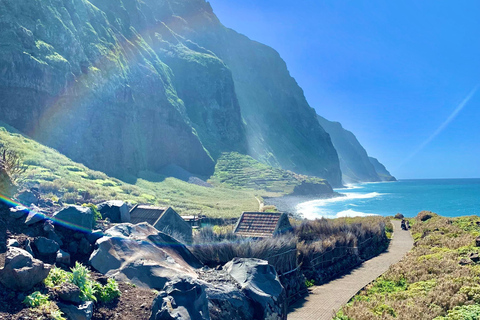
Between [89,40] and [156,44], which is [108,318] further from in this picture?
[156,44]

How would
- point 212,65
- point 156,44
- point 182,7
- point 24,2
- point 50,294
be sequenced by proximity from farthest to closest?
point 182,7 → point 212,65 → point 156,44 → point 24,2 → point 50,294

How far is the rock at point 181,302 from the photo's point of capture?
4688 mm

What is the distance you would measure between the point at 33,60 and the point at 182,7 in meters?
103

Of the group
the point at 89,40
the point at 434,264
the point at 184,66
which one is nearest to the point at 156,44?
the point at 184,66

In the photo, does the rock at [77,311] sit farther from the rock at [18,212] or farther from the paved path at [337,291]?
the paved path at [337,291]

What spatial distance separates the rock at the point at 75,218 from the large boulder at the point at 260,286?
315 centimetres

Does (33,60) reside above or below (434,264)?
above

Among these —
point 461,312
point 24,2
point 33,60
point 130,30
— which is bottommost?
point 461,312

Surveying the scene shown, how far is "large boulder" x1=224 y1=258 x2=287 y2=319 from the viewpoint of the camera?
21.4 ft

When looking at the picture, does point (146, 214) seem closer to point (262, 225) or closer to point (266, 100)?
point (262, 225)

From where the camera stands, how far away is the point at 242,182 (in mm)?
92500

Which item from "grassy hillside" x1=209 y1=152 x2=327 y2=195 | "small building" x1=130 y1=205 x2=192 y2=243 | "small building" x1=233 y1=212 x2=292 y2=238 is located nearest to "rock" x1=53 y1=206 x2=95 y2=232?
"small building" x1=130 y1=205 x2=192 y2=243

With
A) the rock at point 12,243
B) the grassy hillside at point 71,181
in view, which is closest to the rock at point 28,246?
the rock at point 12,243

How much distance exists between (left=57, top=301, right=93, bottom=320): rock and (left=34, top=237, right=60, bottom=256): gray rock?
1740 millimetres
